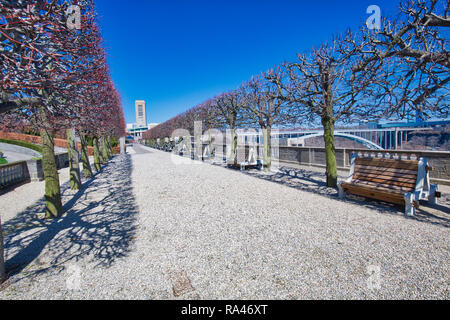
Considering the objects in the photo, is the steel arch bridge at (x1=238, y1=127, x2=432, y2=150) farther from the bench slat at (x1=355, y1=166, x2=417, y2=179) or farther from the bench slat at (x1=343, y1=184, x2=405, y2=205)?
the bench slat at (x1=343, y1=184, x2=405, y2=205)

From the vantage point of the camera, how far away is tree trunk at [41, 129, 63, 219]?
548 cm

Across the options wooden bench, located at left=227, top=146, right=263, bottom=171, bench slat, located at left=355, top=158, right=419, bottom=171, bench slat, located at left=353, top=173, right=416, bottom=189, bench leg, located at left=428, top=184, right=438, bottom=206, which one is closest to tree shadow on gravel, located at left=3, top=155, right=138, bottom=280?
bench slat, located at left=353, top=173, right=416, bottom=189

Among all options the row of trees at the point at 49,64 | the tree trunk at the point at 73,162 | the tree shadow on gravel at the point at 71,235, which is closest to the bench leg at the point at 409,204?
the tree shadow on gravel at the point at 71,235

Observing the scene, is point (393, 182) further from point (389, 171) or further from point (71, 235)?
point (71, 235)

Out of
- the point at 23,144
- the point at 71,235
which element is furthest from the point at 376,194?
the point at 23,144

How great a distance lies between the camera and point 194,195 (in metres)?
7.39

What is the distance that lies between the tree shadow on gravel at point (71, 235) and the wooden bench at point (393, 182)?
5806 millimetres

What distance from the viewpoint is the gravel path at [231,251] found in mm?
2709

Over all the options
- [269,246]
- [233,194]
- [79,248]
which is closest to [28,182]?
[79,248]

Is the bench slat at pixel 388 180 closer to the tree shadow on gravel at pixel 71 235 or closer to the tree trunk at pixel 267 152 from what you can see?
the tree trunk at pixel 267 152

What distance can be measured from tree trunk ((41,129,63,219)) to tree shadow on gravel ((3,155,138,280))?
285 mm

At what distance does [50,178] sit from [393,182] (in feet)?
28.4

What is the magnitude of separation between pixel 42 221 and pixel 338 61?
30.5ft
